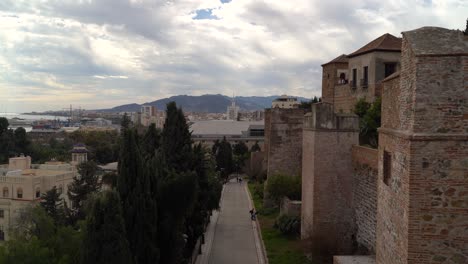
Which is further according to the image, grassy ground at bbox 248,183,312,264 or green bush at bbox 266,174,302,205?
green bush at bbox 266,174,302,205

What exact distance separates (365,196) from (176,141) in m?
7.48

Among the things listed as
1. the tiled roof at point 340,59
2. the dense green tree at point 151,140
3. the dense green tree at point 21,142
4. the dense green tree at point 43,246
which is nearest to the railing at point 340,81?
the tiled roof at point 340,59

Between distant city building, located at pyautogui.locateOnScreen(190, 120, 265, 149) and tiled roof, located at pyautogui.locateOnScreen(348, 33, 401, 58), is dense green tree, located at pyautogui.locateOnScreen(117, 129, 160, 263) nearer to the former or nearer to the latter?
tiled roof, located at pyautogui.locateOnScreen(348, 33, 401, 58)

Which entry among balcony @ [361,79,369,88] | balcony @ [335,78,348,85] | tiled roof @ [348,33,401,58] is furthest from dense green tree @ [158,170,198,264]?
balcony @ [335,78,348,85]

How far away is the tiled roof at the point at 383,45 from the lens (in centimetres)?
2258

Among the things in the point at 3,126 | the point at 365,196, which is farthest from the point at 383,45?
the point at 3,126

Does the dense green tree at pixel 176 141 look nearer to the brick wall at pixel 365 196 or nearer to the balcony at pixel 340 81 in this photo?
the brick wall at pixel 365 196

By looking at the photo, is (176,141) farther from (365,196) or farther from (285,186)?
(365,196)

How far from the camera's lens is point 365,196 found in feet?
41.0

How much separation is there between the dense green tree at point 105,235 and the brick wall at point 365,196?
651 centimetres

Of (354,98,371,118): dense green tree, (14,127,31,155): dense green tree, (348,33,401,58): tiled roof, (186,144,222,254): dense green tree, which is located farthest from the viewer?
(14,127,31,155): dense green tree

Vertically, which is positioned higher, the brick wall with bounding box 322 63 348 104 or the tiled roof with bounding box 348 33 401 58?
the tiled roof with bounding box 348 33 401 58

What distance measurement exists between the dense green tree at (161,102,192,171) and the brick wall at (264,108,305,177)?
21.1 feet

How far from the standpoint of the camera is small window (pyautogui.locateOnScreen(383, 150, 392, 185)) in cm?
693
